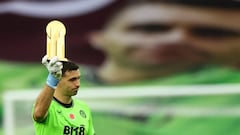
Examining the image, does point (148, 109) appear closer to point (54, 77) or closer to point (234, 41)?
point (234, 41)

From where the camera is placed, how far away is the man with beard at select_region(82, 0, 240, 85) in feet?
31.8

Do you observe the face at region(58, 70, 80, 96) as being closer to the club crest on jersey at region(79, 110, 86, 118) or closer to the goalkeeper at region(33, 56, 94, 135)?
the goalkeeper at region(33, 56, 94, 135)

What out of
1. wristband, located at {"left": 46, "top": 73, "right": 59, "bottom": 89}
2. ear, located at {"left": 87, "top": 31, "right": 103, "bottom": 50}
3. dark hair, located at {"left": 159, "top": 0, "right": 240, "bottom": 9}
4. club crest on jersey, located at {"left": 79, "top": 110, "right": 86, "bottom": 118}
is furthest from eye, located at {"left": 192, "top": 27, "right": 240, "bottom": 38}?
wristband, located at {"left": 46, "top": 73, "right": 59, "bottom": 89}

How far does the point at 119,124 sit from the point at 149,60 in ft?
→ 2.31

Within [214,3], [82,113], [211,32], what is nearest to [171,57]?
[211,32]

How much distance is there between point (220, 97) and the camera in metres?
9.80

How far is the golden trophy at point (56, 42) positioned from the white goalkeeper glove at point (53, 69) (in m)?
0.07

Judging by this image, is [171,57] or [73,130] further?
[171,57]

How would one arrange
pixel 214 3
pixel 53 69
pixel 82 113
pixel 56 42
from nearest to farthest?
pixel 53 69, pixel 56 42, pixel 82 113, pixel 214 3

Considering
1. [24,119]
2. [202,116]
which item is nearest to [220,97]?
[202,116]

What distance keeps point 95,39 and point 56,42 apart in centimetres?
381

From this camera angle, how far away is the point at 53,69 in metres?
5.61

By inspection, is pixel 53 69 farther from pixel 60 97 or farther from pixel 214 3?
pixel 214 3

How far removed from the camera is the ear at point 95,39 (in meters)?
9.73
